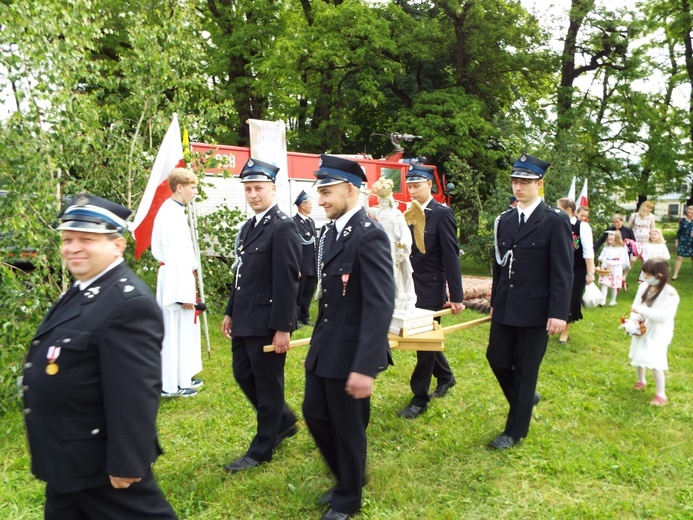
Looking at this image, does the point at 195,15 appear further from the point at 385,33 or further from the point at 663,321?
the point at 385,33

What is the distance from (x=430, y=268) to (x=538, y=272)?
1.21 meters

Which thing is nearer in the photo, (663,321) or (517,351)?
(517,351)

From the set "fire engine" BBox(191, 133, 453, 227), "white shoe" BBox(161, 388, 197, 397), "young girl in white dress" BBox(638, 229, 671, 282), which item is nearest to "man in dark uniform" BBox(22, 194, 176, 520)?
"white shoe" BBox(161, 388, 197, 397)

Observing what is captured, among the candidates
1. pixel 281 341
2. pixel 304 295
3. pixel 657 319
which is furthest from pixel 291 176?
pixel 281 341

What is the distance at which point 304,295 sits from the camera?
943cm

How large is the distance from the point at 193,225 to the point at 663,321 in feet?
17.1

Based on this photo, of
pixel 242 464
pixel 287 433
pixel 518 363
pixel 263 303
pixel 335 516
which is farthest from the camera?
pixel 287 433

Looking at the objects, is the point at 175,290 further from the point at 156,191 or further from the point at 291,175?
the point at 291,175

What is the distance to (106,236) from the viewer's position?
2285 mm

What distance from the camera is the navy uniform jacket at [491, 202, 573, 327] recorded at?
4.15 meters

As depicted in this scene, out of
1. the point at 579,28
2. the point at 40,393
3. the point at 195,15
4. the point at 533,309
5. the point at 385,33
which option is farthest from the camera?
the point at 579,28

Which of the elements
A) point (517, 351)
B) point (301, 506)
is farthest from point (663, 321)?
point (301, 506)

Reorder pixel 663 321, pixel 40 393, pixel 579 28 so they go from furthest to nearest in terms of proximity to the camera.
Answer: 1. pixel 579 28
2. pixel 663 321
3. pixel 40 393

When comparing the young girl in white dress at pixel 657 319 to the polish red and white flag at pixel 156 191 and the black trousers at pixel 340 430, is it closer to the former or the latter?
the black trousers at pixel 340 430
